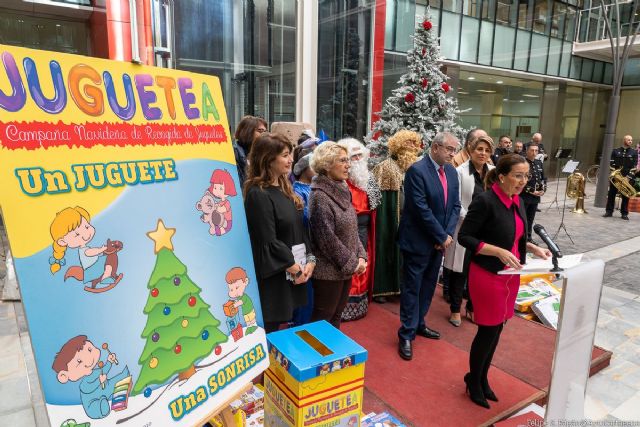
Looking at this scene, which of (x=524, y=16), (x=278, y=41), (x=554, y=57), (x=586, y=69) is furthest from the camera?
(x=586, y=69)

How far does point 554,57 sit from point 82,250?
15.8m

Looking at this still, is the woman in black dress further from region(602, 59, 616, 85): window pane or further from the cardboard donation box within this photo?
region(602, 59, 616, 85): window pane

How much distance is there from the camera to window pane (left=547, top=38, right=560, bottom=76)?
1368 cm

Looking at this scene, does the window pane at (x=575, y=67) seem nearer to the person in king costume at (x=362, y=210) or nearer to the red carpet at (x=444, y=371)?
the red carpet at (x=444, y=371)

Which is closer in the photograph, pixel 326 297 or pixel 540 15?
pixel 326 297

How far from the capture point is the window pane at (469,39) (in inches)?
445

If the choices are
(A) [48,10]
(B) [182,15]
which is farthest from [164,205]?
(A) [48,10]

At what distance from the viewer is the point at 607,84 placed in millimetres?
16188

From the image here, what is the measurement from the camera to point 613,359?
11.4 feet

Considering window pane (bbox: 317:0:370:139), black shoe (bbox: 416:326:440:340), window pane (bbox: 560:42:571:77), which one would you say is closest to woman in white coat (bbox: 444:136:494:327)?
black shoe (bbox: 416:326:440:340)

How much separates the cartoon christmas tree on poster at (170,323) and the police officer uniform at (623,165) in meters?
10.3

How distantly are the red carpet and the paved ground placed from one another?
0.26 metres

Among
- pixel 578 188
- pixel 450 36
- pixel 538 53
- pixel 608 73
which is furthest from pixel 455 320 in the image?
pixel 608 73

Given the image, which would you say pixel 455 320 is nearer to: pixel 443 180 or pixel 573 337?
pixel 443 180
